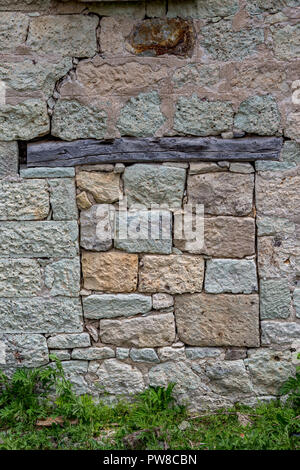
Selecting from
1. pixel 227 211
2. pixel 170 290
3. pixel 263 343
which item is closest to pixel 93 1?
pixel 227 211

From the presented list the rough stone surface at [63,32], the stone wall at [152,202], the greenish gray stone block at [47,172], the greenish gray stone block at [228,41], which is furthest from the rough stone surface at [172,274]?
the rough stone surface at [63,32]

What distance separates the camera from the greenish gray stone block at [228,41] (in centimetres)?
303

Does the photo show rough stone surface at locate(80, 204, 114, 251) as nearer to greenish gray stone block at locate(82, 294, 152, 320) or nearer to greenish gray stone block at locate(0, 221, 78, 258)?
greenish gray stone block at locate(0, 221, 78, 258)

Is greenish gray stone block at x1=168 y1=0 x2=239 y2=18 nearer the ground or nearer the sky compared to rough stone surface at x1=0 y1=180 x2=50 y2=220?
nearer the sky

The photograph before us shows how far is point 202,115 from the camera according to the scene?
3098 millimetres

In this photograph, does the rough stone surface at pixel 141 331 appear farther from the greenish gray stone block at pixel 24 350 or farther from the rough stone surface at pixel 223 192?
the rough stone surface at pixel 223 192

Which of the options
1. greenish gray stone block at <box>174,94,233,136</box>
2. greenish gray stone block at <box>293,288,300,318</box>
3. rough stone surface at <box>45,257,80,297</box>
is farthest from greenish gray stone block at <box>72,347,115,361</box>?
greenish gray stone block at <box>174,94,233,136</box>

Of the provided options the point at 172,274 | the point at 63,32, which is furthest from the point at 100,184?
the point at 63,32

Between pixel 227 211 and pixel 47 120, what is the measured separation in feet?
A: 4.44

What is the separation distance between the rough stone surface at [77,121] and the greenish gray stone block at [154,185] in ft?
1.12

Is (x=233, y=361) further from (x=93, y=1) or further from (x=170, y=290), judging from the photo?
(x=93, y=1)

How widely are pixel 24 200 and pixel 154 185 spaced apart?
0.89m

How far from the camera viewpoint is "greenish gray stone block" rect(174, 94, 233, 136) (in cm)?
309

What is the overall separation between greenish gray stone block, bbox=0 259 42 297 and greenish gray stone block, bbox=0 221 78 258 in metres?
0.07
